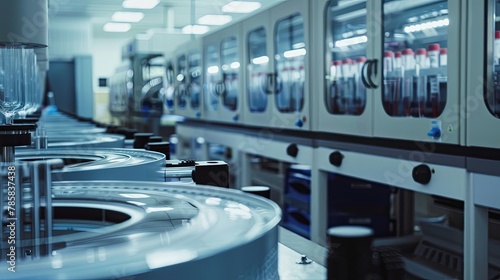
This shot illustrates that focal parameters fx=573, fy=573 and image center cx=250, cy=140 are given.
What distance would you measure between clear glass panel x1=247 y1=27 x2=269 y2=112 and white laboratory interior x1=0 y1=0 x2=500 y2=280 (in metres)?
0.01

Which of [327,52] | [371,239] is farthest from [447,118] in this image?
[371,239]

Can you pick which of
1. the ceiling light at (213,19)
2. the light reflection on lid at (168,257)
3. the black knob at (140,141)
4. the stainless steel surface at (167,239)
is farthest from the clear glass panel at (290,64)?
the ceiling light at (213,19)

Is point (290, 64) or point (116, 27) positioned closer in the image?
point (290, 64)

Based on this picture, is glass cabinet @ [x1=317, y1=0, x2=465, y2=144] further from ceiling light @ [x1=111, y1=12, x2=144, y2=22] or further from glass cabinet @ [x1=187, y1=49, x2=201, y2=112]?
ceiling light @ [x1=111, y1=12, x2=144, y2=22]

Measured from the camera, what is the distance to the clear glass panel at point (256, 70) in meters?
3.46

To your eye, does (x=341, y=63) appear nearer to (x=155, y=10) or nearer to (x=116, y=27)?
(x=155, y=10)

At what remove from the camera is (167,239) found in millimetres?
548

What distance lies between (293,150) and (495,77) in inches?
53.2

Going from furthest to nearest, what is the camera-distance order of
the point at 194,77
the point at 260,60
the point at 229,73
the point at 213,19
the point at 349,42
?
1. the point at 213,19
2. the point at 194,77
3. the point at 229,73
4. the point at 260,60
5. the point at 349,42

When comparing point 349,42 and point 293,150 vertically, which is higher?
point 349,42

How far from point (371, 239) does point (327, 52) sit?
2334mm

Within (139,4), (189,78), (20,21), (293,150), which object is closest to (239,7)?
(139,4)

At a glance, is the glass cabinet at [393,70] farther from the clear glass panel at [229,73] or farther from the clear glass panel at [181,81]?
the clear glass panel at [181,81]

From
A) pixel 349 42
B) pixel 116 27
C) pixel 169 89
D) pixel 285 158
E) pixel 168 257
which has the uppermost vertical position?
pixel 116 27
